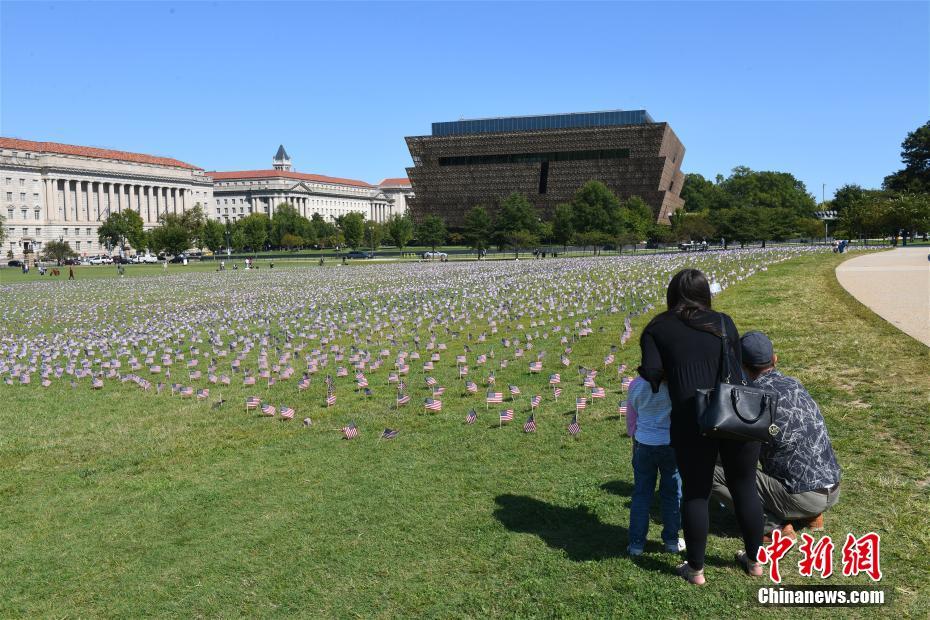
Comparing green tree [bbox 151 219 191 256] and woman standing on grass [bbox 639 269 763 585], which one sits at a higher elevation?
green tree [bbox 151 219 191 256]

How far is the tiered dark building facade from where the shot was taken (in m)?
110

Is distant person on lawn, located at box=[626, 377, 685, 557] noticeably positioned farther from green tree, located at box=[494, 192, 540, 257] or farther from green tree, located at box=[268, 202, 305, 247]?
green tree, located at box=[268, 202, 305, 247]

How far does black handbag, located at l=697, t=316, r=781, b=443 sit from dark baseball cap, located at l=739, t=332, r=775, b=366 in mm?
761

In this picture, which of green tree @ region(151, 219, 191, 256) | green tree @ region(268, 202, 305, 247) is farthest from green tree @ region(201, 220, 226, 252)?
green tree @ region(268, 202, 305, 247)

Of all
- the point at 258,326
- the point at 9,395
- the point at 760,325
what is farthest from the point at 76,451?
the point at 760,325

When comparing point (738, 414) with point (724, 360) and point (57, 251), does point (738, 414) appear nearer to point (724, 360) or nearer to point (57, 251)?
point (724, 360)

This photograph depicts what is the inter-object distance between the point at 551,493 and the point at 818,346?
27.0 feet

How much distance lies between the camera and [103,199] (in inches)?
5428

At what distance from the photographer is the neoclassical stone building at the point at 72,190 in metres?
122

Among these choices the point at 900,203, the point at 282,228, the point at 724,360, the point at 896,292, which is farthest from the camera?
the point at 282,228

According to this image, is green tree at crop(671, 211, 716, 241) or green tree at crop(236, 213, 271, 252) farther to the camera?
green tree at crop(236, 213, 271, 252)

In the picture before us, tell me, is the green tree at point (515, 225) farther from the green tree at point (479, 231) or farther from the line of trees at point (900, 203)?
the line of trees at point (900, 203)

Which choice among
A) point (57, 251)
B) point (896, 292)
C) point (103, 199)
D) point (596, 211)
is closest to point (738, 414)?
point (896, 292)

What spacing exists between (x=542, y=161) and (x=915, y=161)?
53.8 meters
